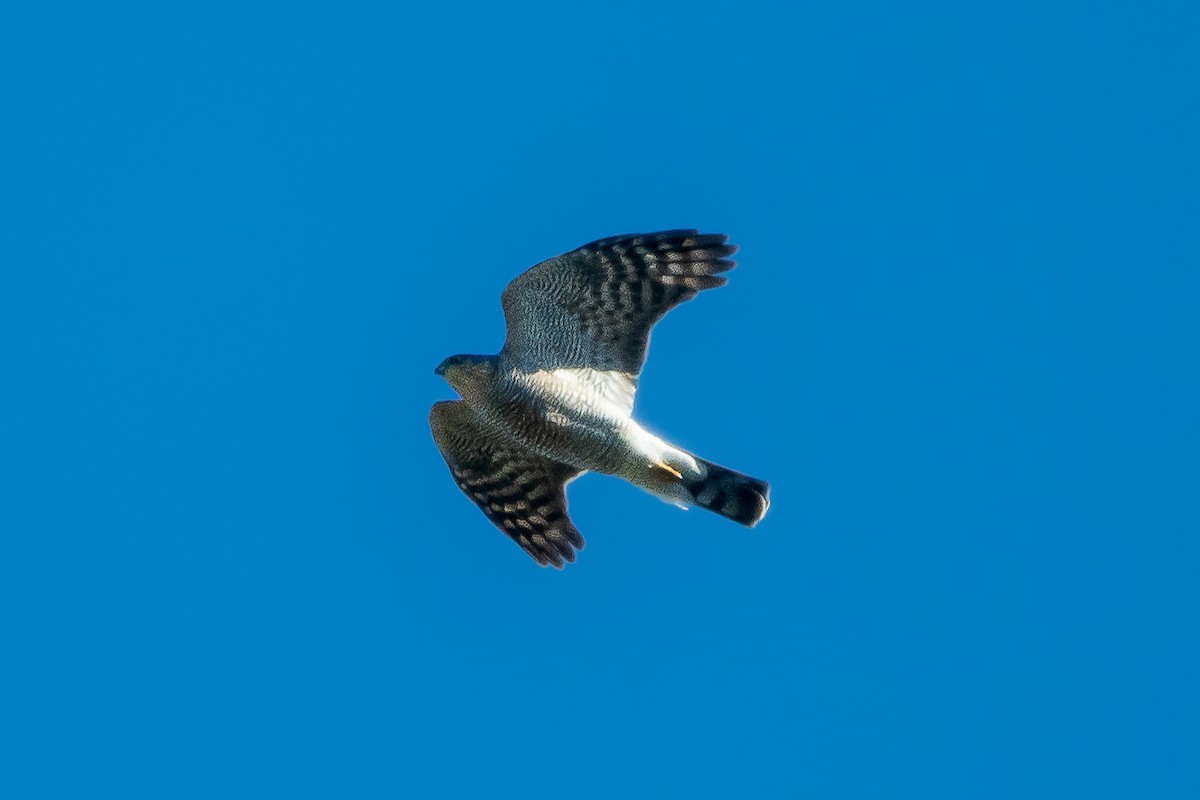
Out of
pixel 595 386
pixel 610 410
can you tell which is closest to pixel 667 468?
pixel 610 410

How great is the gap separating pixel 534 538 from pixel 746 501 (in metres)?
1.91

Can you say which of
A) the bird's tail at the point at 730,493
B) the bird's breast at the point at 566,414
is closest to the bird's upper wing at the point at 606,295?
the bird's breast at the point at 566,414

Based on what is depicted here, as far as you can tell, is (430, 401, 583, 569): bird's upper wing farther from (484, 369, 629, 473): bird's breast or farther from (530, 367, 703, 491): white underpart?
(530, 367, 703, 491): white underpart

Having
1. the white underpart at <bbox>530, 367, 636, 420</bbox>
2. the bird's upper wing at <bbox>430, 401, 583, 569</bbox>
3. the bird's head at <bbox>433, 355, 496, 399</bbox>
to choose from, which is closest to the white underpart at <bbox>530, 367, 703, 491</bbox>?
the white underpart at <bbox>530, 367, 636, 420</bbox>

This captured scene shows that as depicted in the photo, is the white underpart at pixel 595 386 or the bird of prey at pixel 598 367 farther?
the white underpart at pixel 595 386

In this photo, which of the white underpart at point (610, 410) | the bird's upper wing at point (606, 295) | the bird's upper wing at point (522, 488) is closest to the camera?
the bird's upper wing at point (606, 295)

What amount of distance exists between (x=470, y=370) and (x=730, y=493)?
2200mm

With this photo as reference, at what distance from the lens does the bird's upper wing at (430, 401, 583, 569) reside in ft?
49.3

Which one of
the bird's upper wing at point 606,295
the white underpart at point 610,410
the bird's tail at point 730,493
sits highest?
the bird's upper wing at point 606,295

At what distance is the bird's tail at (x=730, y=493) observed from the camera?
14164 millimetres

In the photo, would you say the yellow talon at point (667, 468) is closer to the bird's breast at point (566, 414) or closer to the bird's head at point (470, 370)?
the bird's breast at point (566, 414)

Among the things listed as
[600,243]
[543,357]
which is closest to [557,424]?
[543,357]

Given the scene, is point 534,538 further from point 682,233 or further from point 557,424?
point 682,233

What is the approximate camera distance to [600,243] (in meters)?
13.8
